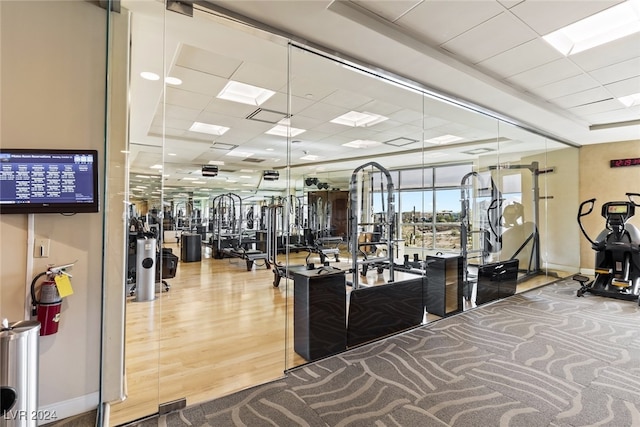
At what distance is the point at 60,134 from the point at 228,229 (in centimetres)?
920

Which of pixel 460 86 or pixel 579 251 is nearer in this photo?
pixel 460 86

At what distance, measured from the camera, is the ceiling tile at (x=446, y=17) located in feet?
8.77

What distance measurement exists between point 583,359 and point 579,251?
577 centimetres

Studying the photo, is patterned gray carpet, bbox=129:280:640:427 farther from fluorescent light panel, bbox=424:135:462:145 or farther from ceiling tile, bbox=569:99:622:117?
fluorescent light panel, bbox=424:135:462:145

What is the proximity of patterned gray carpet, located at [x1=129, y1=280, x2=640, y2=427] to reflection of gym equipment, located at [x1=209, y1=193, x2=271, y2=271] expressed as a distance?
6319 mm

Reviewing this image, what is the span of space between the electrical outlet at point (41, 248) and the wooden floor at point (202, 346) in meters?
0.68

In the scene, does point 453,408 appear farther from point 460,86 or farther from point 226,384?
point 460,86

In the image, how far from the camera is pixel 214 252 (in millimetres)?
10359

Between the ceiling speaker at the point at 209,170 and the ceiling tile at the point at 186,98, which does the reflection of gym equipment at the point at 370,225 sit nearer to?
the ceiling tile at the point at 186,98

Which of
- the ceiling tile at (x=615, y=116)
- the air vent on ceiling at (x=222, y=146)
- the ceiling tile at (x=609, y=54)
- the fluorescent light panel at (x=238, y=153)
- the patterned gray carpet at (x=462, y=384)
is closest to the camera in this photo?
the patterned gray carpet at (x=462, y=384)

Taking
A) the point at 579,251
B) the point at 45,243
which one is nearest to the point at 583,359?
the point at 45,243

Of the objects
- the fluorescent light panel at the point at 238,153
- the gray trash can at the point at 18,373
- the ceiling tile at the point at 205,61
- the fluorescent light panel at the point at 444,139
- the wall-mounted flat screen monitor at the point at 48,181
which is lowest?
the gray trash can at the point at 18,373

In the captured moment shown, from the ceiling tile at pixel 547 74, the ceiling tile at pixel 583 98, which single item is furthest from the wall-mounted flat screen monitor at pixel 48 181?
the ceiling tile at pixel 583 98

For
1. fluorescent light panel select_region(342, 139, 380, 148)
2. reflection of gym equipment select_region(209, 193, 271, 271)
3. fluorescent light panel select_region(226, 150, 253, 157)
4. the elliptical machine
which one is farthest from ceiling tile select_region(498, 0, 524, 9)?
reflection of gym equipment select_region(209, 193, 271, 271)
